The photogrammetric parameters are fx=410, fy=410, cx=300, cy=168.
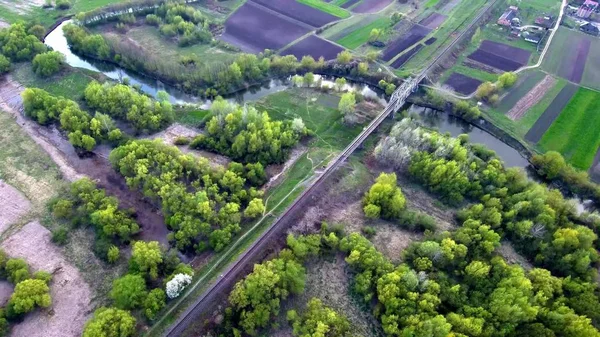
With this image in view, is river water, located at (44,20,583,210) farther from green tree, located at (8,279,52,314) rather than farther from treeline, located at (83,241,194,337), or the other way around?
green tree, located at (8,279,52,314)

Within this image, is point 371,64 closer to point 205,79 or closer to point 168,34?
point 205,79

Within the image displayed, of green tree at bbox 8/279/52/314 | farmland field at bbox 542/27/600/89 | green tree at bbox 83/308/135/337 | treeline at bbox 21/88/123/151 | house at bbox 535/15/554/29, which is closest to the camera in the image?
green tree at bbox 83/308/135/337

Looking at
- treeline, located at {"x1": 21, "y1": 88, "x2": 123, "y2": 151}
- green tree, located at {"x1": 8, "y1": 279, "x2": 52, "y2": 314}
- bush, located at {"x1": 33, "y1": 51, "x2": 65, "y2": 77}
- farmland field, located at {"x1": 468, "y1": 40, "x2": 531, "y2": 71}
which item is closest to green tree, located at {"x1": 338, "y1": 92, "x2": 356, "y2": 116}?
farmland field, located at {"x1": 468, "y1": 40, "x2": 531, "y2": 71}

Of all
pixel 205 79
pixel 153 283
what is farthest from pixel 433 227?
pixel 205 79

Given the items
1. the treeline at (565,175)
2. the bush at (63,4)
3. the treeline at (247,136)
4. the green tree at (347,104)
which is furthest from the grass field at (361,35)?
the bush at (63,4)

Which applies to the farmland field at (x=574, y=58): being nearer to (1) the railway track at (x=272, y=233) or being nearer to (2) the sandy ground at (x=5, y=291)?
(1) the railway track at (x=272, y=233)

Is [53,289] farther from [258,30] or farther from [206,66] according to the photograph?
[258,30]

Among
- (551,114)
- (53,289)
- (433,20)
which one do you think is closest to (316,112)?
(551,114)
